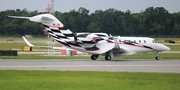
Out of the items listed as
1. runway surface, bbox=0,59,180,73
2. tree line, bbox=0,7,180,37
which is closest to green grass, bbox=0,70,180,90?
runway surface, bbox=0,59,180,73

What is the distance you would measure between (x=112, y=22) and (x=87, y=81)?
86775 mm

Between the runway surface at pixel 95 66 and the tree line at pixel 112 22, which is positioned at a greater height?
the tree line at pixel 112 22

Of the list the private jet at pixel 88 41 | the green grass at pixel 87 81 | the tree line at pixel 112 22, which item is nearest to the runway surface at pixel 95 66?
the green grass at pixel 87 81

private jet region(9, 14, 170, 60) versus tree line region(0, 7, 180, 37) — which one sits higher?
tree line region(0, 7, 180, 37)

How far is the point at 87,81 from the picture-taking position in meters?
21.3

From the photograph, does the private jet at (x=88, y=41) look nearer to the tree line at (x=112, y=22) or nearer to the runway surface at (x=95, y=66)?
the runway surface at (x=95, y=66)

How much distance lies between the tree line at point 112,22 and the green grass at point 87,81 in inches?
2871

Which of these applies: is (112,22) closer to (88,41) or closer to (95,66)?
(88,41)

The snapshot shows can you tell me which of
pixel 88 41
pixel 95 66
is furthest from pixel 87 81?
pixel 88 41

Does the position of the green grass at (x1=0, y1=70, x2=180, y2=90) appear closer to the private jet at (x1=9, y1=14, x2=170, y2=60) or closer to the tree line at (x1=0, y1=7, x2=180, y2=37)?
the private jet at (x1=9, y1=14, x2=170, y2=60)

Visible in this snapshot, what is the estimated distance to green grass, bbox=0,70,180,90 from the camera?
19156 mm

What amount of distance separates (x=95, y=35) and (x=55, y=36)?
13.5ft

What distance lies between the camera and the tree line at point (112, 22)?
336ft

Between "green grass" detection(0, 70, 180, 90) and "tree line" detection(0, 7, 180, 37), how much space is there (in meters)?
72.9
